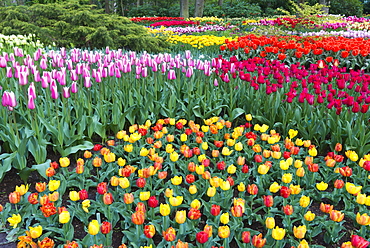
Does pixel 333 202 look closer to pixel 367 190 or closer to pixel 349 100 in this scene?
pixel 367 190

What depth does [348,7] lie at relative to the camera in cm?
2673

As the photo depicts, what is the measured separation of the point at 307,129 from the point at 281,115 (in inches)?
13.6

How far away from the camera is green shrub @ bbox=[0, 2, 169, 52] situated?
7625 millimetres

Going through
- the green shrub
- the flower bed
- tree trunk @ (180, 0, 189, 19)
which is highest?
tree trunk @ (180, 0, 189, 19)

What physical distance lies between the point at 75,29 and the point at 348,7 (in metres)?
25.7

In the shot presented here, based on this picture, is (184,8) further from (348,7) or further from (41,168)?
(41,168)

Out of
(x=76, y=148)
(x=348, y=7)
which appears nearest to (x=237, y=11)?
(x=348, y=7)

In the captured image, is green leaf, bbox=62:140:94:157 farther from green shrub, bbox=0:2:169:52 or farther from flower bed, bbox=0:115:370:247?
green shrub, bbox=0:2:169:52

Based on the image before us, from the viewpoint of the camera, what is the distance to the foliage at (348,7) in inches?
1040

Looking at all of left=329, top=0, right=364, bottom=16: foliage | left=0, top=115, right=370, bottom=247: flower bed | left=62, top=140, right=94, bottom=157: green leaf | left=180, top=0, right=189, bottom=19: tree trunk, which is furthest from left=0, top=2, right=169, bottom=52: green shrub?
left=329, top=0, right=364, bottom=16: foliage

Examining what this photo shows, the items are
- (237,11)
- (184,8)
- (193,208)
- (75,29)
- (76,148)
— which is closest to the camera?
(193,208)

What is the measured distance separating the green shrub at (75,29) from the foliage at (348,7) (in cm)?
2365

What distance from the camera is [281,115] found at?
3.67m

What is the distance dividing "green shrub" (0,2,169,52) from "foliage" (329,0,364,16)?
23.6 meters
